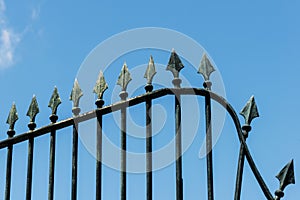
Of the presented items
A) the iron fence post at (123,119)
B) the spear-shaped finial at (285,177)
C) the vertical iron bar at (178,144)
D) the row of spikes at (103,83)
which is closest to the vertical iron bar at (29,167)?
the row of spikes at (103,83)

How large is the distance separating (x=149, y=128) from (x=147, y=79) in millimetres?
361

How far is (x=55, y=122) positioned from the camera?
573 centimetres

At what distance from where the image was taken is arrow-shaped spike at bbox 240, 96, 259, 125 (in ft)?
16.8

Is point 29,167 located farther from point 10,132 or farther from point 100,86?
point 100,86

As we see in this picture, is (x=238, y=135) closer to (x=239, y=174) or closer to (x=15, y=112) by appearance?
(x=239, y=174)

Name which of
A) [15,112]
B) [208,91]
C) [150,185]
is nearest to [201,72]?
[208,91]

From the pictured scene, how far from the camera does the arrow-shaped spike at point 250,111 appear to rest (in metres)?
5.11

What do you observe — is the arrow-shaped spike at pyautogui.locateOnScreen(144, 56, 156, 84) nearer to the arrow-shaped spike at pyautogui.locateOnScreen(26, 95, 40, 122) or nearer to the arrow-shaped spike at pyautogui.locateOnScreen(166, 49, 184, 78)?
the arrow-shaped spike at pyautogui.locateOnScreen(166, 49, 184, 78)

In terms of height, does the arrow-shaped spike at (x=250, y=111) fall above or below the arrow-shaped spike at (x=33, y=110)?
below

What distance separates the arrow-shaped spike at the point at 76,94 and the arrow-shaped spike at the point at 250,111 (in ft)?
4.11

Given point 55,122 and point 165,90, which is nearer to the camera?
point 165,90

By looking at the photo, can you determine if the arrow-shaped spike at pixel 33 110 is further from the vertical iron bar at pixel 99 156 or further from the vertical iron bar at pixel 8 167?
the vertical iron bar at pixel 99 156

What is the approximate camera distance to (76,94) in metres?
5.67

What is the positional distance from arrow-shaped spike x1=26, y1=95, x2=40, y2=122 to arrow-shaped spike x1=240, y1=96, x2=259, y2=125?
1643 millimetres
